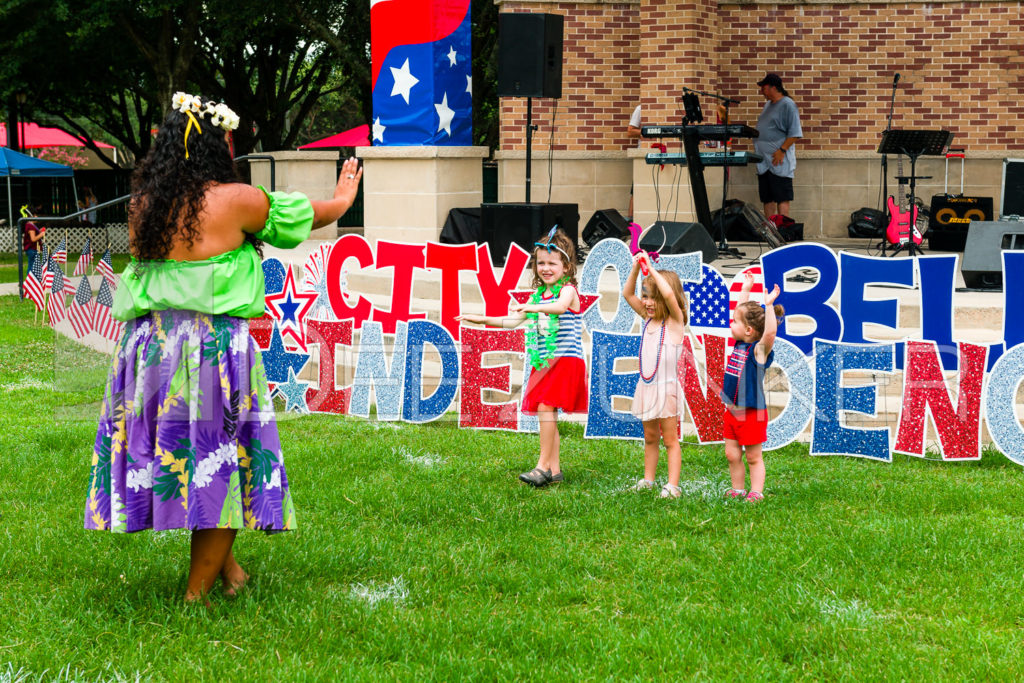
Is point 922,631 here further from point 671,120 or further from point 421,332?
point 671,120

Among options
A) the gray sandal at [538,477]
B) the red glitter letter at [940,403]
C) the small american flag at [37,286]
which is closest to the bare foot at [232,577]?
the gray sandal at [538,477]

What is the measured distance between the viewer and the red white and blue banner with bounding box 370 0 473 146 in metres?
13.4

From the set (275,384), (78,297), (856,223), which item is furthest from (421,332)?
(856,223)

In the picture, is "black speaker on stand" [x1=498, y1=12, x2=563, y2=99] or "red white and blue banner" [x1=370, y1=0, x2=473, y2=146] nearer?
"black speaker on stand" [x1=498, y1=12, x2=563, y2=99]

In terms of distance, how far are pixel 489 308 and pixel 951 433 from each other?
11.9 feet

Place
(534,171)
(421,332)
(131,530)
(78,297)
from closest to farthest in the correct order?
1. (131,530)
2. (78,297)
3. (421,332)
4. (534,171)

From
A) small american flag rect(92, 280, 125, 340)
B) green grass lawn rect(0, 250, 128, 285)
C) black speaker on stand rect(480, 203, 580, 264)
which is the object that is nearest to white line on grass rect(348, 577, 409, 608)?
small american flag rect(92, 280, 125, 340)

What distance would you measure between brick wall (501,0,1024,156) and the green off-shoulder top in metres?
11.6

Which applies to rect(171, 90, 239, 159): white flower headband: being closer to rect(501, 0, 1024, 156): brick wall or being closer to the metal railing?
the metal railing

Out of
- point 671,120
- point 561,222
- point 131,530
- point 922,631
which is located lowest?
point 922,631

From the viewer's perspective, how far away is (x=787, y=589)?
4809 millimetres

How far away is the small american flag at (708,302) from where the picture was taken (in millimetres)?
8234

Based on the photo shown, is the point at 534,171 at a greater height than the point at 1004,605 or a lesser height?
greater

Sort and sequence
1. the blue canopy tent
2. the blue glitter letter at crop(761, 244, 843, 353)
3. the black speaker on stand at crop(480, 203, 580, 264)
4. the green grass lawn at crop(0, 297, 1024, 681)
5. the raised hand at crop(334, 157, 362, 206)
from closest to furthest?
the green grass lawn at crop(0, 297, 1024, 681), the raised hand at crop(334, 157, 362, 206), the blue glitter letter at crop(761, 244, 843, 353), the black speaker on stand at crop(480, 203, 580, 264), the blue canopy tent
